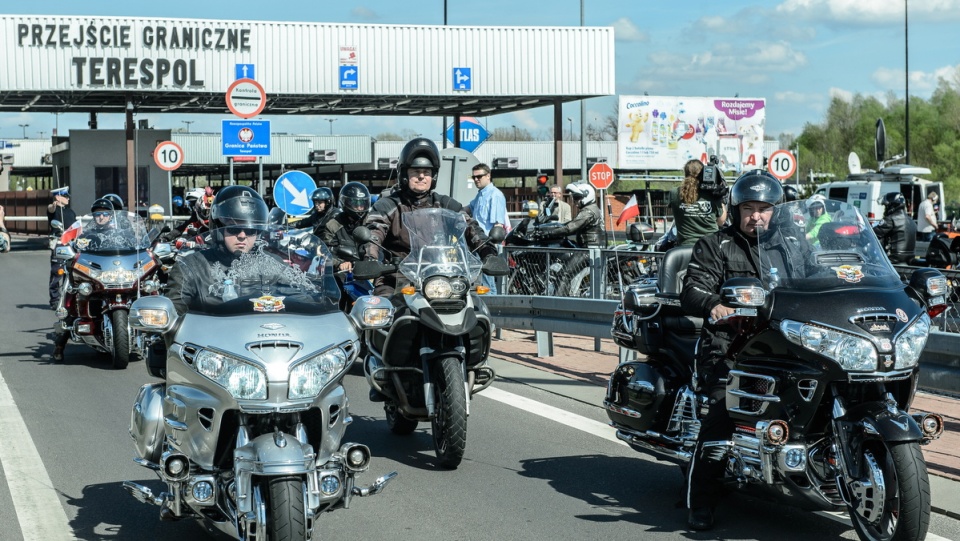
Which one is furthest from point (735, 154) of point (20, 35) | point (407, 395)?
point (407, 395)

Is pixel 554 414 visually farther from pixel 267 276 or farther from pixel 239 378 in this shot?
pixel 239 378

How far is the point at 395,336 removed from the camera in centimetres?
743

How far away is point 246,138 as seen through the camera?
1792cm

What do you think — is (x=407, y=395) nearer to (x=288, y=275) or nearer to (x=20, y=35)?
(x=288, y=275)

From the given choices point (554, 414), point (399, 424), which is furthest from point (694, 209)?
point (399, 424)

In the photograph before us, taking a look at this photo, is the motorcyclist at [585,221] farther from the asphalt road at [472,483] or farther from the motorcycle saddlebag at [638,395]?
the motorcycle saddlebag at [638,395]

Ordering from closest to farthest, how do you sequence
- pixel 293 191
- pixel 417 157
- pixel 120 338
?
pixel 417 157 < pixel 120 338 < pixel 293 191

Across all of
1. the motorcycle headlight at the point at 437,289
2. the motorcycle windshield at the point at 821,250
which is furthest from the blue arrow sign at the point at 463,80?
the motorcycle windshield at the point at 821,250

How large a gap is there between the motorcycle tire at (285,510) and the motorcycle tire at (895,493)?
2328mm

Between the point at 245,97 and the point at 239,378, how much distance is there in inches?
504

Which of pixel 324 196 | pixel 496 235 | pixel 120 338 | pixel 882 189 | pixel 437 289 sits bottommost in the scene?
pixel 120 338

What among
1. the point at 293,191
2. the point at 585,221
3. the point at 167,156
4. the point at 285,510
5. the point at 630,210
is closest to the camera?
the point at 285,510

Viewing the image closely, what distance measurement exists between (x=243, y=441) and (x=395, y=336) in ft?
8.47

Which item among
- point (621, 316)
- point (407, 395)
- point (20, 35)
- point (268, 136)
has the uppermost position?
point (20, 35)
